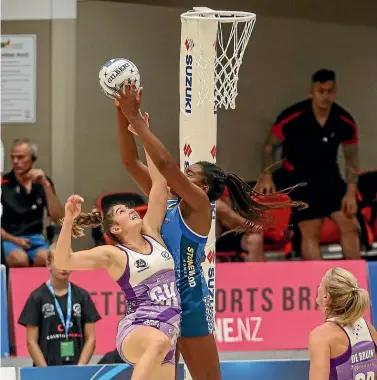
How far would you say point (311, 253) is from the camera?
9.86m

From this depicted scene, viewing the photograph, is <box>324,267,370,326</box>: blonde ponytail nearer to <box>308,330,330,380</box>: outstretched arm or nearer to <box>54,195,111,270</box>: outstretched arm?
<box>308,330,330,380</box>: outstretched arm

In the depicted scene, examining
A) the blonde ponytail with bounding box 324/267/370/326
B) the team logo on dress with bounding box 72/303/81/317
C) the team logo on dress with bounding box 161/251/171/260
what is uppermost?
the team logo on dress with bounding box 161/251/171/260

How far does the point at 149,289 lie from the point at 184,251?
0.42 meters

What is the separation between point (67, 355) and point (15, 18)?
4513 mm

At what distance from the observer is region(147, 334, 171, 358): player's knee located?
17.0 feet

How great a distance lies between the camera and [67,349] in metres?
7.98

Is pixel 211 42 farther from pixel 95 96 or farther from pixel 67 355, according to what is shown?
pixel 95 96

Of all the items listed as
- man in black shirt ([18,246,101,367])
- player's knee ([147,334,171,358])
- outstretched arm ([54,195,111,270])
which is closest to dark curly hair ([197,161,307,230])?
outstretched arm ([54,195,111,270])

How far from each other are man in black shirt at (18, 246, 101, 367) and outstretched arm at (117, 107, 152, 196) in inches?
86.5

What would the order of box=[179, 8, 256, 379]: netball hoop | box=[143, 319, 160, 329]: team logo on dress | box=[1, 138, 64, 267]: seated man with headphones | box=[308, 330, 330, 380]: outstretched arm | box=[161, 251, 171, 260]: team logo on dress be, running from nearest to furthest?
box=[308, 330, 330, 380]: outstretched arm → box=[143, 319, 160, 329]: team logo on dress → box=[161, 251, 171, 260]: team logo on dress → box=[179, 8, 256, 379]: netball hoop → box=[1, 138, 64, 267]: seated man with headphones

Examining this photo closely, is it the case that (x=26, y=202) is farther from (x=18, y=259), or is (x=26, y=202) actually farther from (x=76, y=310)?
(x=76, y=310)

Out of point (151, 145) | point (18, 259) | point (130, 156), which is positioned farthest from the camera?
point (18, 259)

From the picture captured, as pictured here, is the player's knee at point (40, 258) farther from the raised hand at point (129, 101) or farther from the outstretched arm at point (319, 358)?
the outstretched arm at point (319, 358)

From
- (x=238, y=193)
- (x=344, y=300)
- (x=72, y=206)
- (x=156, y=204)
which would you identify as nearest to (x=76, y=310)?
(x=238, y=193)
